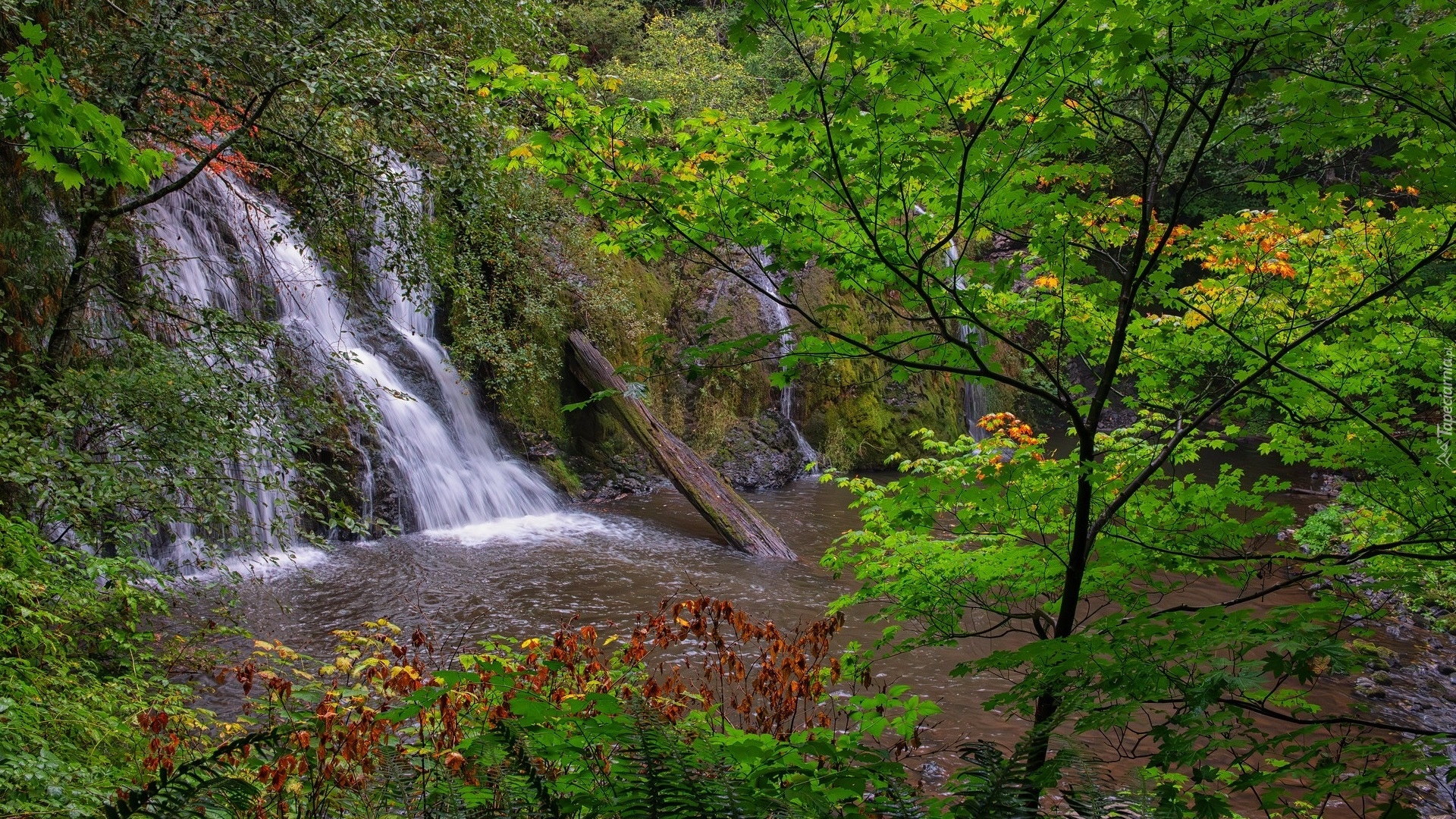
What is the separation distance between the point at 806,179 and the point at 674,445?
836 cm

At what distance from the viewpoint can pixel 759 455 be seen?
47.2 ft

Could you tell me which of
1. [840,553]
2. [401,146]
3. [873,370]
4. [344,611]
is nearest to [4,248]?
[401,146]

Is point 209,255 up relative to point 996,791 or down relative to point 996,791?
up

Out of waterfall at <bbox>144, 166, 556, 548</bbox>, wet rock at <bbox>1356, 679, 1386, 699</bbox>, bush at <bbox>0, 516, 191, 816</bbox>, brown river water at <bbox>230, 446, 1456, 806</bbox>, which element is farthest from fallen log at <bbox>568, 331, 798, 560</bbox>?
bush at <bbox>0, 516, 191, 816</bbox>

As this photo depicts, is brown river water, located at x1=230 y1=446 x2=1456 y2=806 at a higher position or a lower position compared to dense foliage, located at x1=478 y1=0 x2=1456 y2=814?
lower

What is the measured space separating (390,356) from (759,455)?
21.3ft

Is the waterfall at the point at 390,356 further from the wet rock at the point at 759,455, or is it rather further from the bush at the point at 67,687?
the bush at the point at 67,687

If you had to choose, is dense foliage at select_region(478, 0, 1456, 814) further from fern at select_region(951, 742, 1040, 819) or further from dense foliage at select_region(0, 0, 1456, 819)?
fern at select_region(951, 742, 1040, 819)

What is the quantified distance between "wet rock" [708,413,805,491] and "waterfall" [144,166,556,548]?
3595 millimetres

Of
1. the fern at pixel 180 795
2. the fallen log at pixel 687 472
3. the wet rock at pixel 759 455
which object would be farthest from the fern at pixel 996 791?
the wet rock at pixel 759 455

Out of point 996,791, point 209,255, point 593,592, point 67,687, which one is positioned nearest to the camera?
point 996,791

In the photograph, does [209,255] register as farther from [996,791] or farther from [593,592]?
[996,791]

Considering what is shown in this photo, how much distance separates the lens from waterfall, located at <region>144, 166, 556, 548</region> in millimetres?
8430

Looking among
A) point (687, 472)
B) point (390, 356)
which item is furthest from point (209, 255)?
point (687, 472)
